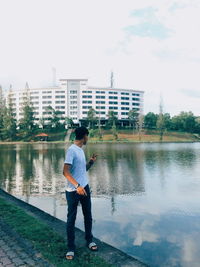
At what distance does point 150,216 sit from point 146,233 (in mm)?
1295

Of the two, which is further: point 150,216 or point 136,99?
point 136,99

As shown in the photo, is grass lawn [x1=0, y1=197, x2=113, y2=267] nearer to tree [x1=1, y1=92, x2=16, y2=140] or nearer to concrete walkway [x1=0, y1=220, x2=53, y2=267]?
concrete walkway [x1=0, y1=220, x2=53, y2=267]

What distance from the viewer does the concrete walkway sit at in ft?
13.5

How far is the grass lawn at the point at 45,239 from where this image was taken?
4.20 meters

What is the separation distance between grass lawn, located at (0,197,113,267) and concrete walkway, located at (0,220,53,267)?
0.12 m

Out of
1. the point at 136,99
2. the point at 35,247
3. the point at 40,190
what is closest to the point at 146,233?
the point at 35,247

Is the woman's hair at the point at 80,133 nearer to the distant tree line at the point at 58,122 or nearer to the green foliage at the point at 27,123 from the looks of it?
the distant tree line at the point at 58,122

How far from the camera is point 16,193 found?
10.2 metres

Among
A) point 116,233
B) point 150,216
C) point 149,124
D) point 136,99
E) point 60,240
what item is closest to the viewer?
point 60,240

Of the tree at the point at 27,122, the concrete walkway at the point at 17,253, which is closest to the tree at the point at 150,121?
the tree at the point at 27,122

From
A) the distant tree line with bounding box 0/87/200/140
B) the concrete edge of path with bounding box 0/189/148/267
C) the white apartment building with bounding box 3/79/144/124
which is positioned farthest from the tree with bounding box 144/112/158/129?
the concrete edge of path with bounding box 0/189/148/267

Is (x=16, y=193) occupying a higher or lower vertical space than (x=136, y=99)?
lower

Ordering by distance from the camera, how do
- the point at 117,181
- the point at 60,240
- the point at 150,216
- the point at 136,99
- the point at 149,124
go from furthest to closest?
the point at 136,99
the point at 149,124
the point at 117,181
the point at 150,216
the point at 60,240

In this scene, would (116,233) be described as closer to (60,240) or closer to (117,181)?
(60,240)
